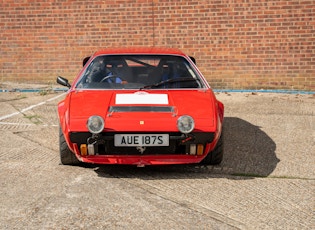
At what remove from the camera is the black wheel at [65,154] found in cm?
495

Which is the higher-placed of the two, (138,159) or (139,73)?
(139,73)

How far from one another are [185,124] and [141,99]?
696mm

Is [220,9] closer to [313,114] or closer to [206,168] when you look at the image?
[313,114]

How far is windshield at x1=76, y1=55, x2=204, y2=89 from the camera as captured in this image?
546 cm

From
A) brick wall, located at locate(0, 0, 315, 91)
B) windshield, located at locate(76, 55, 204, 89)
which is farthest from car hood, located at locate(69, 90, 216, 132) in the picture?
brick wall, located at locate(0, 0, 315, 91)

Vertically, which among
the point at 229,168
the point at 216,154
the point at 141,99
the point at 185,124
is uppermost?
the point at 141,99

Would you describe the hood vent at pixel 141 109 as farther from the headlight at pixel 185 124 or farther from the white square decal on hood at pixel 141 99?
the headlight at pixel 185 124

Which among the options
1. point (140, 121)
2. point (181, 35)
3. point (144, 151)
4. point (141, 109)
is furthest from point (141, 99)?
point (181, 35)

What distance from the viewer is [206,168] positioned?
502 cm

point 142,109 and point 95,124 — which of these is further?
point 142,109

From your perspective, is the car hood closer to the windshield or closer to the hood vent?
the hood vent

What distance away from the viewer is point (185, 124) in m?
4.48

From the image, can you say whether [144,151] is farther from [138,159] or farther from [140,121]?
[140,121]

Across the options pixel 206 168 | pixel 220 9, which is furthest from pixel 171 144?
pixel 220 9
